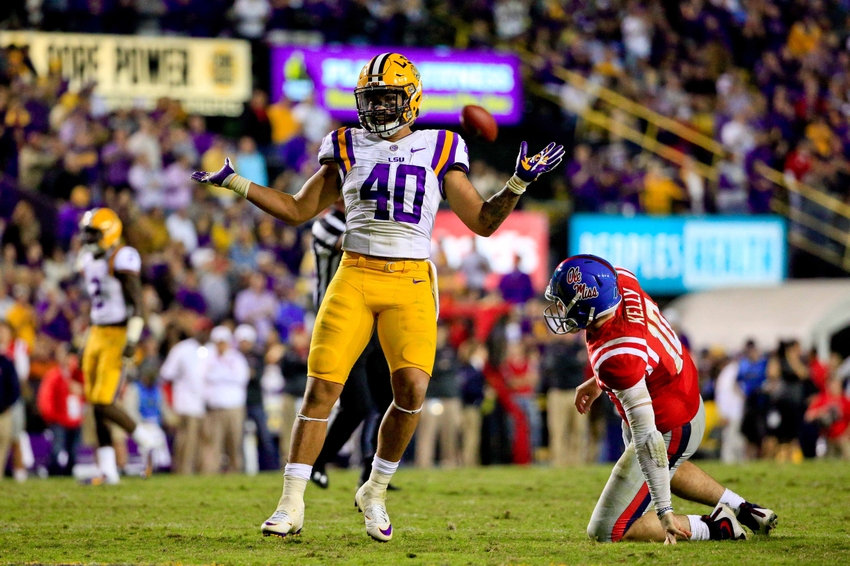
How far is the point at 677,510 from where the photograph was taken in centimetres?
716

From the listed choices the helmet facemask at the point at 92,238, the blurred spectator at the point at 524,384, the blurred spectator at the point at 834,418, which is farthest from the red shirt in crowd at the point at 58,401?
the blurred spectator at the point at 834,418

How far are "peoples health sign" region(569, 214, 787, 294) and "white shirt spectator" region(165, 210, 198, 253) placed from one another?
573 centimetres

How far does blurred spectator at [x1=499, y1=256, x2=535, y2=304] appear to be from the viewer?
1616 centimetres

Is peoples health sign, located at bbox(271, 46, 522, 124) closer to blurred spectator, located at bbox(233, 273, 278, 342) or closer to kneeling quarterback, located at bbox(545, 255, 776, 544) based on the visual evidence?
blurred spectator, located at bbox(233, 273, 278, 342)

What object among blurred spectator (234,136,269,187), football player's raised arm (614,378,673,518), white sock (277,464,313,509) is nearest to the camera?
football player's raised arm (614,378,673,518)

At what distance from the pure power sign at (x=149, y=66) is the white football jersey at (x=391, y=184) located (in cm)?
1179

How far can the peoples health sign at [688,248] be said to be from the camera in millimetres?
17891

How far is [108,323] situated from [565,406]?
584 centimetres

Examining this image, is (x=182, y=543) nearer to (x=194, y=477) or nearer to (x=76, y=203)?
(x=194, y=477)

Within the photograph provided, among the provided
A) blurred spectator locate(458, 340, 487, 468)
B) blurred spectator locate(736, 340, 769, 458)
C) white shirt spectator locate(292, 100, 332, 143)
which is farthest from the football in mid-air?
white shirt spectator locate(292, 100, 332, 143)

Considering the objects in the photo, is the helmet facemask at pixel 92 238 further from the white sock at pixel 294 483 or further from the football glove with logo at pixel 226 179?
the white sock at pixel 294 483

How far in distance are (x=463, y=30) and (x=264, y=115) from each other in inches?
183

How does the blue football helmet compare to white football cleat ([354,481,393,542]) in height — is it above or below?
above

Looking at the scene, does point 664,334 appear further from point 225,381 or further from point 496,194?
point 225,381
